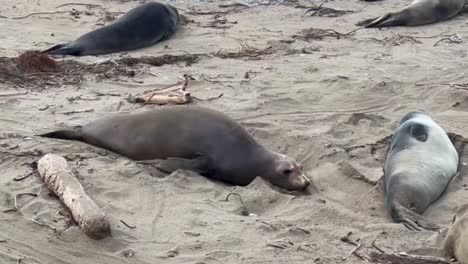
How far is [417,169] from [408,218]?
1.82 ft

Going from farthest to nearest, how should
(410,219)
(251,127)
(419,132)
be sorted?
(251,127) < (419,132) < (410,219)

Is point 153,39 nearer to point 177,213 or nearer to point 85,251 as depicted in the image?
point 177,213

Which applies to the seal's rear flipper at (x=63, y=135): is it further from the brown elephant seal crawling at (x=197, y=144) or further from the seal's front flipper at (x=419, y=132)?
the seal's front flipper at (x=419, y=132)

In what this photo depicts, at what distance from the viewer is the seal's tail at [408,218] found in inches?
177

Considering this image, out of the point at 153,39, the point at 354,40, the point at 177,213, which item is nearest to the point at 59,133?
the point at 177,213

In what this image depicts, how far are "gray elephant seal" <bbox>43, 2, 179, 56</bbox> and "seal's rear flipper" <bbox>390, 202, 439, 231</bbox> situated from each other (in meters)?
4.58

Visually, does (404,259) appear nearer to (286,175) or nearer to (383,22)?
(286,175)

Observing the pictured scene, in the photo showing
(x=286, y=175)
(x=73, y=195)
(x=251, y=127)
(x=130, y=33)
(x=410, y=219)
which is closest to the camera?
(x=73, y=195)

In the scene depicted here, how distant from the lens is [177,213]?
4.57m

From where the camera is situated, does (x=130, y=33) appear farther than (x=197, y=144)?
Yes

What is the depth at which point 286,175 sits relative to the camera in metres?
5.20

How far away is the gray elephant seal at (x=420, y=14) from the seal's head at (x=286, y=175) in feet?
16.4

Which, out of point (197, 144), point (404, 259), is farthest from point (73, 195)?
point (404, 259)

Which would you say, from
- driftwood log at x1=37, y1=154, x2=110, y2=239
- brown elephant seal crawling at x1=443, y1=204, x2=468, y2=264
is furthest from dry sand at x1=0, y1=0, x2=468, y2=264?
brown elephant seal crawling at x1=443, y1=204, x2=468, y2=264
